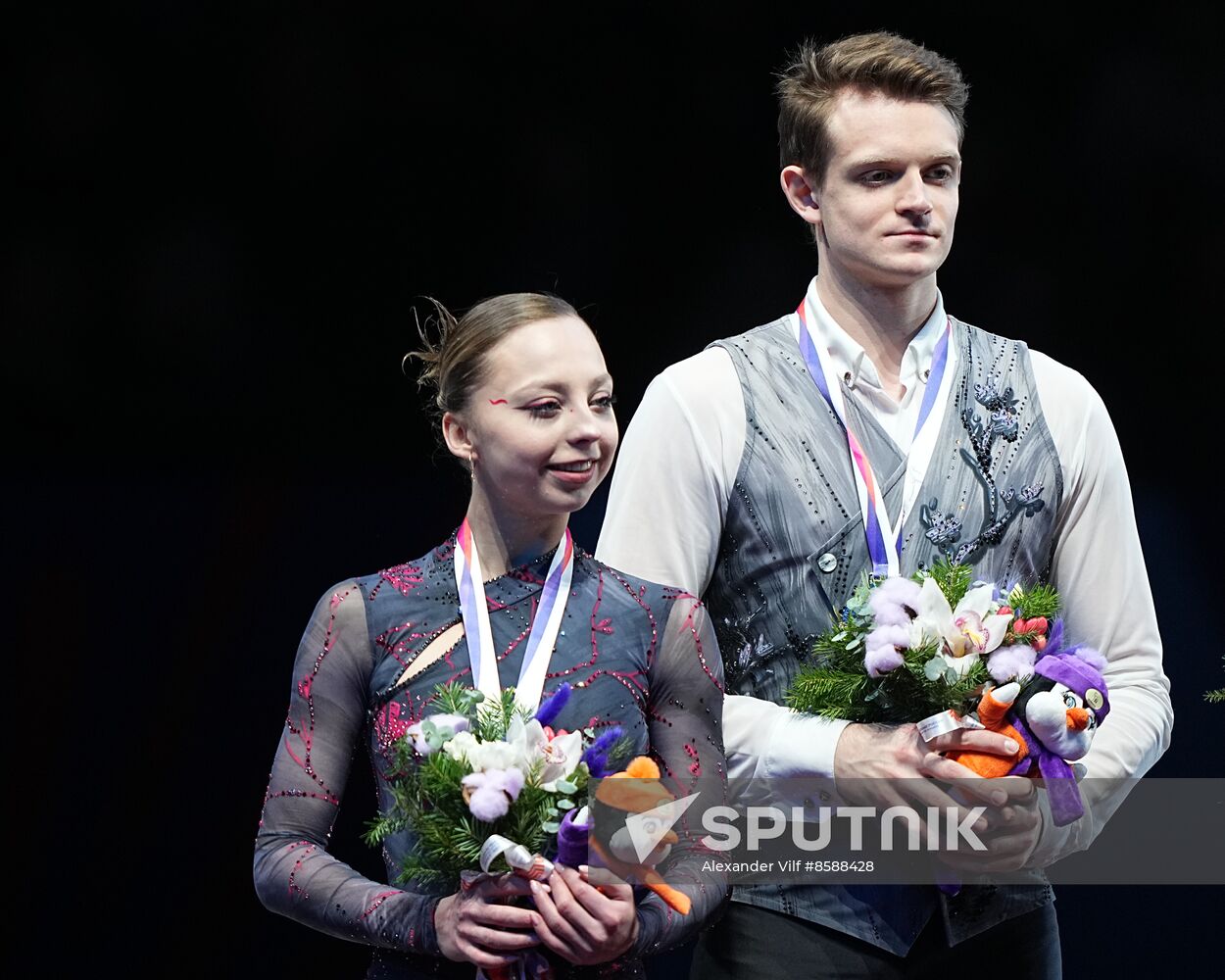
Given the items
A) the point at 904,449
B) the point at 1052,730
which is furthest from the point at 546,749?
the point at 904,449

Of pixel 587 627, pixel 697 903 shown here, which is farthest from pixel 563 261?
pixel 697 903

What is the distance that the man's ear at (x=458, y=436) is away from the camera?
2.48 metres

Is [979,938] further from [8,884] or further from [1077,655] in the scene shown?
[8,884]

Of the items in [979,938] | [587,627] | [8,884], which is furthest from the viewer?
[8,884]

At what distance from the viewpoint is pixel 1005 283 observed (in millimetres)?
3928

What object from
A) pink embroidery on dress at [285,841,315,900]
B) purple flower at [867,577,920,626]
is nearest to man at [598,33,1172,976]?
purple flower at [867,577,920,626]

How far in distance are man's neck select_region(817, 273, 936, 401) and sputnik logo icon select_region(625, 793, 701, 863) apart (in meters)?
0.97

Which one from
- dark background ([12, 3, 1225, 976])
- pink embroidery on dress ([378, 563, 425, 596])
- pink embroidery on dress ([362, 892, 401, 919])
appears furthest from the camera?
dark background ([12, 3, 1225, 976])

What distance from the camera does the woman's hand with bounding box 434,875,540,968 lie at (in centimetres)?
207

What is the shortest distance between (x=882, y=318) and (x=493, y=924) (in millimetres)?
1273

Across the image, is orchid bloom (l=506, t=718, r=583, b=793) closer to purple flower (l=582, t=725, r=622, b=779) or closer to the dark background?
purple flower (l=582, t=725, r=622, b=779)

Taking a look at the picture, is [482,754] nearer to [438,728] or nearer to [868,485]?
[438,728]

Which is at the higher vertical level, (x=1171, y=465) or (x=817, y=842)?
(x=1171, y=465)

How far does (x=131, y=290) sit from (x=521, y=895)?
2.15 meters
